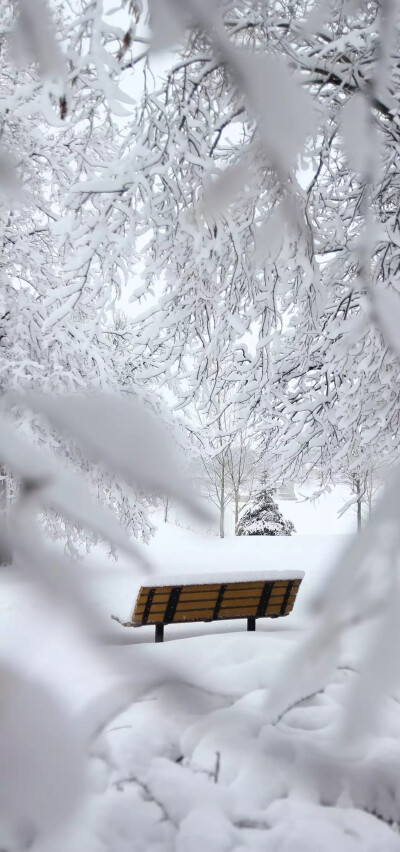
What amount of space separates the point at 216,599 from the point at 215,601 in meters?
0.03

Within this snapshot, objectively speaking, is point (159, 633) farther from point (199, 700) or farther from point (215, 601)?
point (199, 700)

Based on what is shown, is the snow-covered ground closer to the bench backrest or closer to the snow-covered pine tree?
the bench backrest

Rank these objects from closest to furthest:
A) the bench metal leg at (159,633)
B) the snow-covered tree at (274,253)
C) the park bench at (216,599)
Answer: the snow-covered tree at (274,253), the park bench at (216,599), the bench metal leg at (159,633)

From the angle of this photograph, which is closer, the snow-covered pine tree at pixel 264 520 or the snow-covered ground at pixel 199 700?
the snow-covered ground at pixel 199 700

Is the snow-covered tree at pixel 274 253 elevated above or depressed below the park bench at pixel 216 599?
above

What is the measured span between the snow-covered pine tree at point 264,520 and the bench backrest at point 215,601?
321 inches

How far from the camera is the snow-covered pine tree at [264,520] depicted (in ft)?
45.1

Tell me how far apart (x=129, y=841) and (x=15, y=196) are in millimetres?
1627

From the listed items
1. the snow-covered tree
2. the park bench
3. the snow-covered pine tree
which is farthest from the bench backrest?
the snow-covered pine tree

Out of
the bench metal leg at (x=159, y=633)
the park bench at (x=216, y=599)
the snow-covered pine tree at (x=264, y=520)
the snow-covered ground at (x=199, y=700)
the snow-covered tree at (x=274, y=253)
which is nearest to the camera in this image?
the snow-covered ground at (x=199, y=700)

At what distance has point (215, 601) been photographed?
17.0 feet

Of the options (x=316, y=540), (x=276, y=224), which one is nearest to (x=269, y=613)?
(x=276, y=224)

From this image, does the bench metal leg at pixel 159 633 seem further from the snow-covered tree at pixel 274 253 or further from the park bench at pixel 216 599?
the snow-covered tree at pixel 274 253

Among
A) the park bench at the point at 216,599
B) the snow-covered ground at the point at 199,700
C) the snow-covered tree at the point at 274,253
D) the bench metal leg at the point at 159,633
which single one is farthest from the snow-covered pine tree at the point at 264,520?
the snow-covered ground at the point at 199,700
